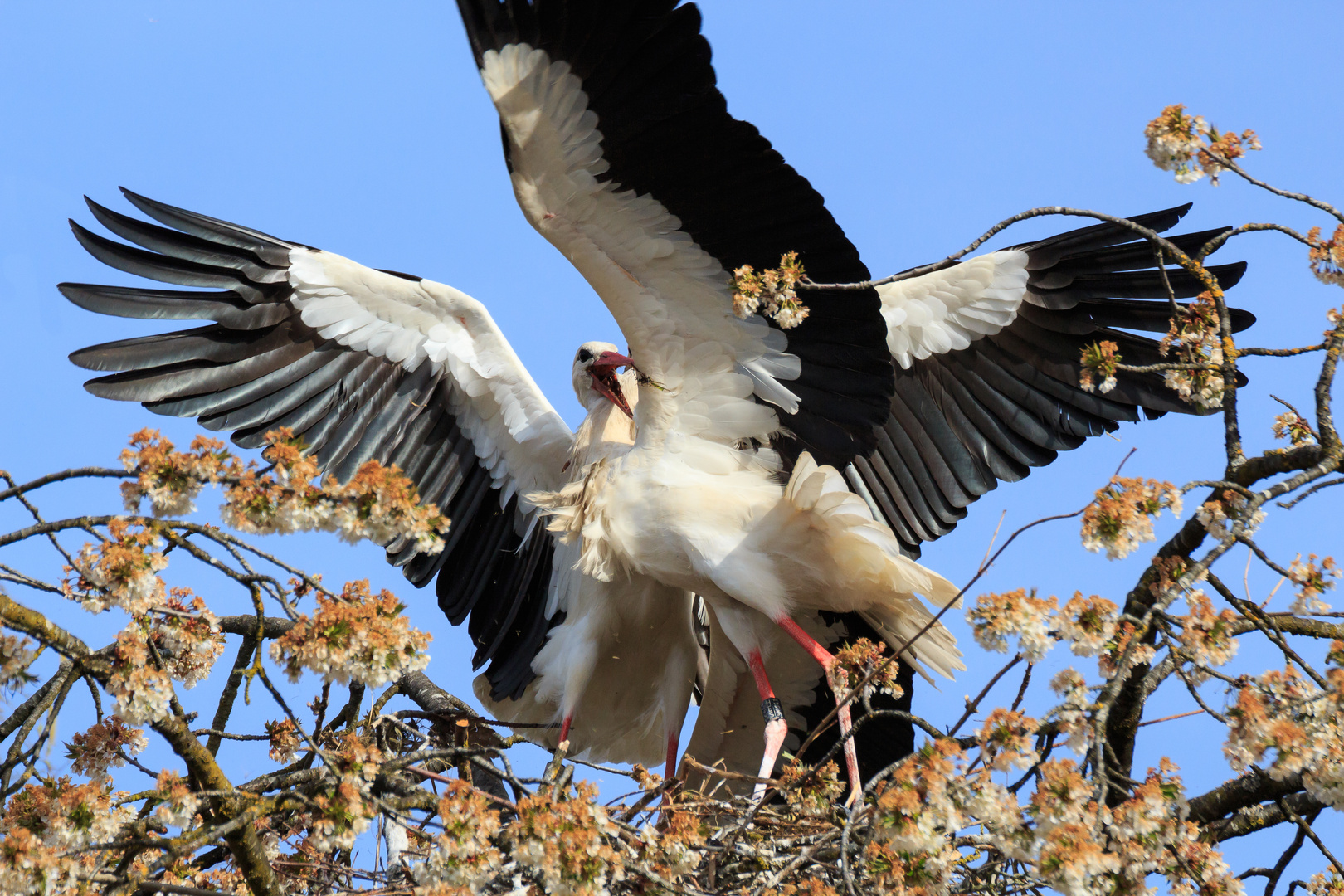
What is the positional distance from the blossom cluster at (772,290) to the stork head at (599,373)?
210cm

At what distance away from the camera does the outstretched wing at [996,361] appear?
6.28m

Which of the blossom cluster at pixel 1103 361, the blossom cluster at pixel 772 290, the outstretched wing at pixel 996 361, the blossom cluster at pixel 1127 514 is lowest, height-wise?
the blossom cluster at pixel 1127 514

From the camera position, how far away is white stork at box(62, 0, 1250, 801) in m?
4.48

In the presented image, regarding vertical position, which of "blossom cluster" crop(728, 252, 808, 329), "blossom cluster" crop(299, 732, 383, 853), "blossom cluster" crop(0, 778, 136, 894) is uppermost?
"blossom cluster" crop(728, 252, 808, 329)

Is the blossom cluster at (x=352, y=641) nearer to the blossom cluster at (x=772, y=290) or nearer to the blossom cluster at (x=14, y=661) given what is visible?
the blossom cluster at (x=14, y=661)

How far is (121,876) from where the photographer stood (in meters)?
3.25

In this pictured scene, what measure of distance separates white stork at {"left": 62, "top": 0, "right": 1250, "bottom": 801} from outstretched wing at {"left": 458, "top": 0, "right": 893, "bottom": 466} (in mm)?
11

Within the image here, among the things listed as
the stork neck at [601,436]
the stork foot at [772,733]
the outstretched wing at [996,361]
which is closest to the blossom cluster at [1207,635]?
the stork foot at [772,733]

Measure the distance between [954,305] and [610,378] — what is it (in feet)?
6.03

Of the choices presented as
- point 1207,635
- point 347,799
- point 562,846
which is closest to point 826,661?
point 1207,635

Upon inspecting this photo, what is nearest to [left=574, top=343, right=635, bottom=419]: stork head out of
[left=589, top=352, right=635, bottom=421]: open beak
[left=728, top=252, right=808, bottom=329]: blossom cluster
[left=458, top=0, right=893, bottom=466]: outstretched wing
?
[left=589, top=352, right=635, bottom=421]: open beak

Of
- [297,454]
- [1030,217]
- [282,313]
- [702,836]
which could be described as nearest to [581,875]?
[702,836]

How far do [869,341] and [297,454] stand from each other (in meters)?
2.76

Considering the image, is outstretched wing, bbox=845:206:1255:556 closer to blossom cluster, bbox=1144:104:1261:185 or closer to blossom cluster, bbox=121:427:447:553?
blossom cluster, bbox=1144:104:1261:185
